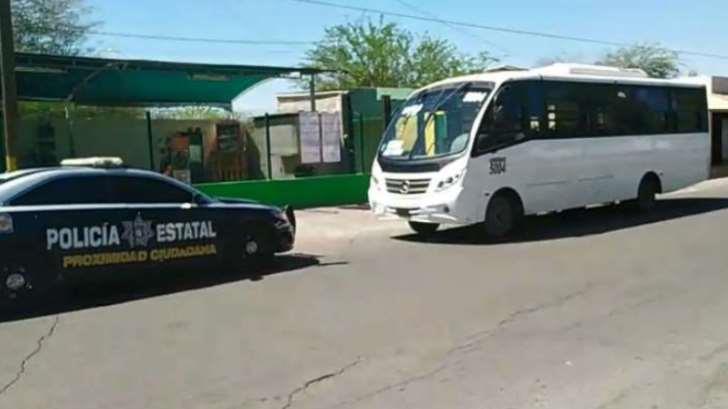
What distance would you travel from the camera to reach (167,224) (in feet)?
33.1

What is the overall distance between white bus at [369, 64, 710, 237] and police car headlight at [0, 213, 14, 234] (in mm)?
6599

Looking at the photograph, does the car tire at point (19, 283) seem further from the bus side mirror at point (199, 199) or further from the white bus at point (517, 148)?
the white bus at point (517, 148)

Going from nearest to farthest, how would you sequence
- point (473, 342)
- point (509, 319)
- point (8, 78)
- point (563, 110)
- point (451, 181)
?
point (473, 342)
point (509, 319)
point (8, 78)
point (451, 181)
point (563, 110)

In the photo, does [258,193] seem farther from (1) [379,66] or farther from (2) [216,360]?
(1) [379,66]

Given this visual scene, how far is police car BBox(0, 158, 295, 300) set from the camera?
29.1ft

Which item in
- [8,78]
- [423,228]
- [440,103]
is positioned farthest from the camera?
[423,228]

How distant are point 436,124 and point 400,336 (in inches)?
294

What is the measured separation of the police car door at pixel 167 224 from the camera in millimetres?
9820

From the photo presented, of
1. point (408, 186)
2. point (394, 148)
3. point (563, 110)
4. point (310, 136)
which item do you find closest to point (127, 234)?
point (408, 186)

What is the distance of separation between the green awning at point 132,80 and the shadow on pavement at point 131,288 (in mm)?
8577

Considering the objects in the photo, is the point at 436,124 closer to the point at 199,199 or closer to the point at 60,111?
the point at 199,199

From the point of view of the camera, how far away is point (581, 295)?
8.62 metres

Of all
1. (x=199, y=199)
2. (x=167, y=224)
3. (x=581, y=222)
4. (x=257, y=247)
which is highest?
(x=199, y=199)

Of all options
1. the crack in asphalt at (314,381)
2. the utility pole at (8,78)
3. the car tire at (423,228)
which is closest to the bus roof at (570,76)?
the car tire at (423,228)
